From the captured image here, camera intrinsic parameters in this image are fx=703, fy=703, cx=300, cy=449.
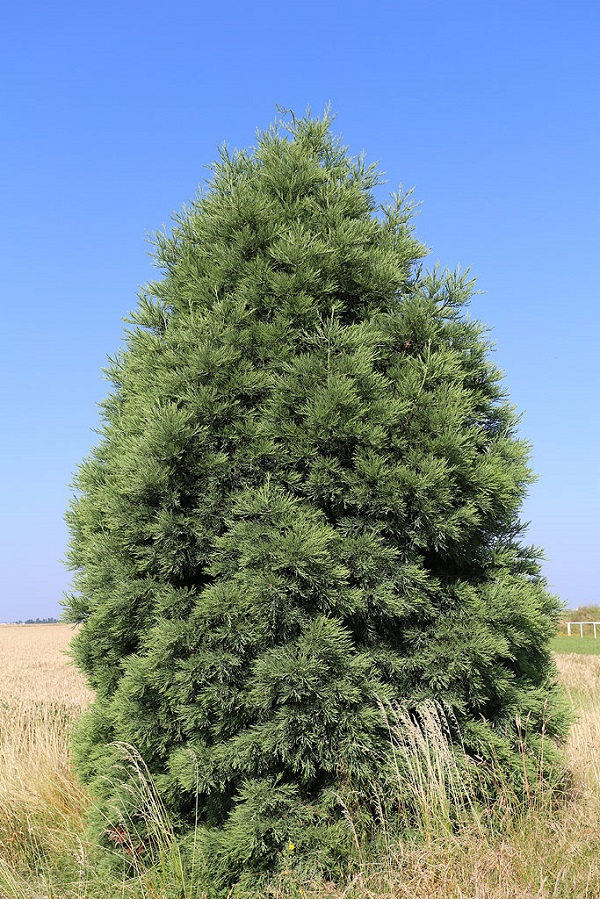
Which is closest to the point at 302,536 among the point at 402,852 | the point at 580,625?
the point at 402,852

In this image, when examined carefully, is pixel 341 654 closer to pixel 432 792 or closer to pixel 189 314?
pixel 432 792

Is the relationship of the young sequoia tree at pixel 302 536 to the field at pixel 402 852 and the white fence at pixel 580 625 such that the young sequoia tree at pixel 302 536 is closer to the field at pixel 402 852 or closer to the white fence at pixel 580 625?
the field at pixel 402 852

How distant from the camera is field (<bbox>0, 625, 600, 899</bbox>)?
3.76 metres

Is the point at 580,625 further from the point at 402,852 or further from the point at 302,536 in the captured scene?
the point at 302,536

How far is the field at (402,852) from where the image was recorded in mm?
3764

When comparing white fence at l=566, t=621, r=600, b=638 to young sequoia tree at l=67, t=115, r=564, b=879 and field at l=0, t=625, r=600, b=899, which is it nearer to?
field at l=0, t=625, r=600, b=899

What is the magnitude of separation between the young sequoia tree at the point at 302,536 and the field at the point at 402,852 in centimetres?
33

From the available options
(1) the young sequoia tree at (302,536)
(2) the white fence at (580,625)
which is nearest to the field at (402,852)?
(1) the young sequoia tree at (302,536)

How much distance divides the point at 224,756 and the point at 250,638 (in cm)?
76

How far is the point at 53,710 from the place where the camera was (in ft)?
29.4

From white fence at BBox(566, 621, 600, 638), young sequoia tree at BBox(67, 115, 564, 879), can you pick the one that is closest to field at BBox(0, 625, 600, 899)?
young sequoia tree at BBox(67, 115, 564, 879)

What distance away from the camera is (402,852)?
412 cm

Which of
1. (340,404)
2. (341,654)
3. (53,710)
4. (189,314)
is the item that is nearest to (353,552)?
(341,654)

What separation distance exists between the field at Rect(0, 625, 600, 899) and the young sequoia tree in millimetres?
329
